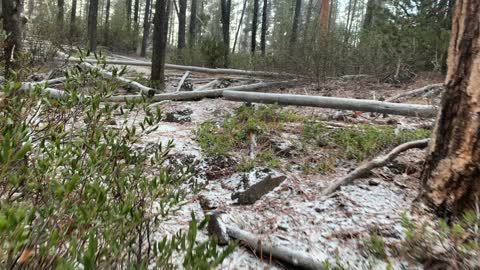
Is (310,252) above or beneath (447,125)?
beneath

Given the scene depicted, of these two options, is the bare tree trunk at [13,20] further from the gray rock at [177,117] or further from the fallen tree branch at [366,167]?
the fallen tree branch at [366,167]

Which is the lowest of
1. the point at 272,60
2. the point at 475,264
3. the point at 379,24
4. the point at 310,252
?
the point at 310,252

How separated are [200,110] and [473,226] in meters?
4.55

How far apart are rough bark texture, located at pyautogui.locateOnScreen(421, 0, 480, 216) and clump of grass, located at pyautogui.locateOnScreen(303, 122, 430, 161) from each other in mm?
1231

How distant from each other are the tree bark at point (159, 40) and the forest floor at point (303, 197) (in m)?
2.48

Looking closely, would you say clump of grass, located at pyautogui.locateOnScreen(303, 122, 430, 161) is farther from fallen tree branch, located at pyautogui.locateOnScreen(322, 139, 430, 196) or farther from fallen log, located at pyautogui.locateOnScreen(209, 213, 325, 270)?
fallen log, located at pyautogui.locateOnScreen(209, 213, 325, 270)

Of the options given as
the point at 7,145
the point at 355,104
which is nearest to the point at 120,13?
the point at 355,104

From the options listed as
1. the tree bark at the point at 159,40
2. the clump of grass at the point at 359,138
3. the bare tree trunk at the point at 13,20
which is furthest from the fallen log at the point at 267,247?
the tree bark at the point at 159,40

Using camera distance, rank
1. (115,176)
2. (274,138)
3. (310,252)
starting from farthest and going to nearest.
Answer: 1. (274,138)
2. (310,252)
3. (115,176)

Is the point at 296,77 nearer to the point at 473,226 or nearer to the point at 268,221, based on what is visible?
the point at 268,221

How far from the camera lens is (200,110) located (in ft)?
20.3

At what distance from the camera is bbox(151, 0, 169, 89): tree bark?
7.19 meters

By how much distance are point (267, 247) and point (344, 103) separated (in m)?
3.03

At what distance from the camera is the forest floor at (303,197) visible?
2514mm
